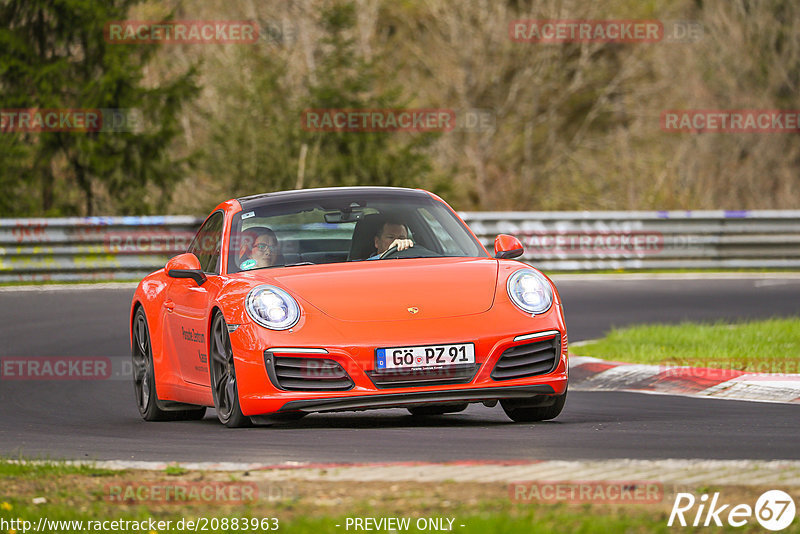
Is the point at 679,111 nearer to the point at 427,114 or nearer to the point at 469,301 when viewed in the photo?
the point at 427,114

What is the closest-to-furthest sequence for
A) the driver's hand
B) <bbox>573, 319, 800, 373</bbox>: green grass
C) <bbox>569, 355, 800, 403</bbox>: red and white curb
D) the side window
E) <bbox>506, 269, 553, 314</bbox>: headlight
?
<bbox>506, 269, 553, 314</bbox>: headlight
the driver's hand
the side window
<bbox>569, 355, 800, 403</bbox>: red and white curb
<bbox>573, 319, 800, 373</bbox>: green grass

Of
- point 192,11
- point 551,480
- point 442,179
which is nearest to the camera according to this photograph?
point 551,480

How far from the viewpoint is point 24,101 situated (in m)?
27.1

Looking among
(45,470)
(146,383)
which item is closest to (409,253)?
(146,383)

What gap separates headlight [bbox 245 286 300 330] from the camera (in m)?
7.84

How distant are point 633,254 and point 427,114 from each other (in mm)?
10331

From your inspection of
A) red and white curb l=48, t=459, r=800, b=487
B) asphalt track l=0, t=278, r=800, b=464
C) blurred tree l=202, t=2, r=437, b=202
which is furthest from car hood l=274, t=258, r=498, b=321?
blurred tree l=202, t=2, r=437, b=202

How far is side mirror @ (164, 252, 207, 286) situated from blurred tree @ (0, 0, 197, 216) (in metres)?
18.5

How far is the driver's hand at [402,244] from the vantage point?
8991mm

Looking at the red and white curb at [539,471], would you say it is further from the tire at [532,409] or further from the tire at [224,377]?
the tire at [532,409]

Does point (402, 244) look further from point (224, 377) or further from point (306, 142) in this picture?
point (306, 142)

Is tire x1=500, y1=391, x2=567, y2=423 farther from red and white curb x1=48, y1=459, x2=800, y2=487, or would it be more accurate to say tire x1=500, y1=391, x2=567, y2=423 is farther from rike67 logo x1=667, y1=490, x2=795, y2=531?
rike67 logo x1=667, y1=490, x2=795, y2=531

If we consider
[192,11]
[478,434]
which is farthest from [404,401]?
[192,11]

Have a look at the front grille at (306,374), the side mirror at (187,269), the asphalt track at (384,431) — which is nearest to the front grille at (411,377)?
the front grille at (306,374)
